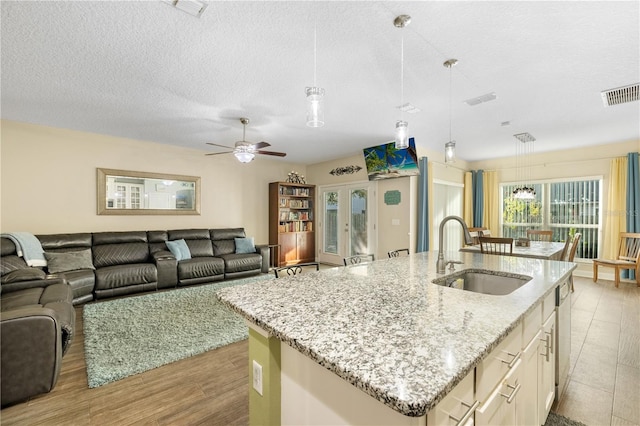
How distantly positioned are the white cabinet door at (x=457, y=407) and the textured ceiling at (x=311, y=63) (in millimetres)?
2098

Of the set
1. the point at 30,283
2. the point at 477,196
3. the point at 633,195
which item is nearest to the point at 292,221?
the point at 477,196

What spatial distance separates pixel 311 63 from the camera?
2527mm

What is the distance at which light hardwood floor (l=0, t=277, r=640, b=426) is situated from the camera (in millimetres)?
1762

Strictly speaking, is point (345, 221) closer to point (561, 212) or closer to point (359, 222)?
point (359, 222)

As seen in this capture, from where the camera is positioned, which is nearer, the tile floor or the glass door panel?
the tile floor

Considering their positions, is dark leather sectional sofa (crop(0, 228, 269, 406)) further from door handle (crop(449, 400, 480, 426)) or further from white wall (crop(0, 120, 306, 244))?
door handle (crop(449, 400, 480, 426))

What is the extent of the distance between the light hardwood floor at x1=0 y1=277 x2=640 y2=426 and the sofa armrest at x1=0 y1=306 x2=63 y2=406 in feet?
0.37

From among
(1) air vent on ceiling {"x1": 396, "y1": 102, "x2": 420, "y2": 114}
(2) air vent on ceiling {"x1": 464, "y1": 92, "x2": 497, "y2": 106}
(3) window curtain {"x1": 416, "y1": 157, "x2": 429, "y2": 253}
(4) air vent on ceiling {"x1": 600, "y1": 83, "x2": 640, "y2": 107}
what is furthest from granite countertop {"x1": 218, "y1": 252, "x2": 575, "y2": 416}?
(3) window curtain {"x1": 416, "y1": 157, "x2": 429, "y2": 253}

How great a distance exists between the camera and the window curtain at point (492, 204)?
Answer: 22.0 feet

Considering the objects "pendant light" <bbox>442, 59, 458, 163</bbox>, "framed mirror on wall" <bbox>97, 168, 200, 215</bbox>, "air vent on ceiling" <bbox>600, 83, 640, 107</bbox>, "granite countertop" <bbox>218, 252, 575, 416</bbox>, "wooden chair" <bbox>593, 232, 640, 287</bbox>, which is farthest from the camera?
"framed mirror on wall" <bbox>97, 168, 200, 215</bbox>

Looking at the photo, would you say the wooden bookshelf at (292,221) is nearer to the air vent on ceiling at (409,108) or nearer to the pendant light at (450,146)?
the air vent on ceiling at (409,108)

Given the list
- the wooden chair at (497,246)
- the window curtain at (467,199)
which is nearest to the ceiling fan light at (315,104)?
the wooden chair at (497,246)

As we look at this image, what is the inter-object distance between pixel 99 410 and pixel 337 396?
1872mm

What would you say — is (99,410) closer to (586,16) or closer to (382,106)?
(382,106)
